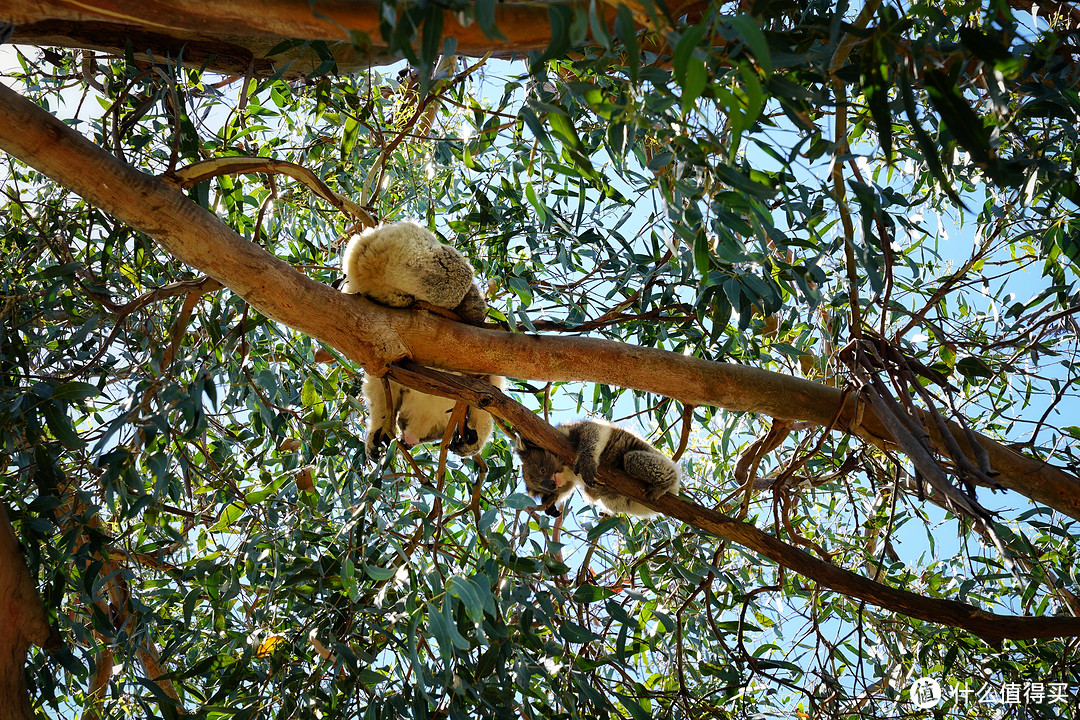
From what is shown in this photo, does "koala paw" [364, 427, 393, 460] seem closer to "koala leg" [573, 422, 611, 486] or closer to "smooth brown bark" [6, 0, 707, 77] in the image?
"koala leg" [573, 422, 611, 486]

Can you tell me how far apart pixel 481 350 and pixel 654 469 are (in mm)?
1522

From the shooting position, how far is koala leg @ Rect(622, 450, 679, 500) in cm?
400

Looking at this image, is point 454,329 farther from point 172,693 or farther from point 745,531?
point 172,693

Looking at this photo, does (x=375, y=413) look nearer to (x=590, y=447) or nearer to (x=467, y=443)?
(x=467, y=443)

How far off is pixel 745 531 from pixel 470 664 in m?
1.05

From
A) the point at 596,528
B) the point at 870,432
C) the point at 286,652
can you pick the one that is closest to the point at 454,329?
the point at 596,528

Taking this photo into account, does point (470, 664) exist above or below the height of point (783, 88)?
below

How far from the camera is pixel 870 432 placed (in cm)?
290

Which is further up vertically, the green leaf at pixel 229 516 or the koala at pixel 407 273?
the koala at pixel 407 273

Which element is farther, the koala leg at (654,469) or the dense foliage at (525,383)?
the koala leg at (654,469)

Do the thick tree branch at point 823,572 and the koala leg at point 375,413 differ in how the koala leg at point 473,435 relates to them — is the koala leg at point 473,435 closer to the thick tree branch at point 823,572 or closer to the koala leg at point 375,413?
the koala leg at point 375,413

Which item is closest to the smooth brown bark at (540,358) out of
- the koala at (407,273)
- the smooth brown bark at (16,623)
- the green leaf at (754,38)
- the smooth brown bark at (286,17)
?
the koala at (407,273)

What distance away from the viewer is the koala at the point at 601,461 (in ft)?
13.1

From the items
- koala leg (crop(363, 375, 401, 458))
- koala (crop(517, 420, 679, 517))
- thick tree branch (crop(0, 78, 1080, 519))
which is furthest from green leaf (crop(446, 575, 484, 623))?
koala (crop(517, 420, 679, 517))
